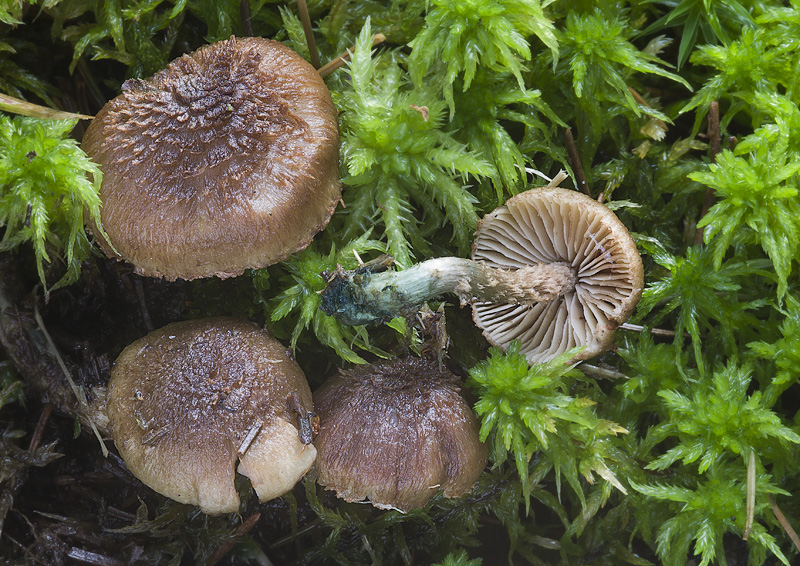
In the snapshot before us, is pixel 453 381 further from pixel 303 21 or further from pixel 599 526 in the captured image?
pixel 303 21

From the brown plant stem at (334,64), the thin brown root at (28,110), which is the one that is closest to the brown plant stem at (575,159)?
the brown plant stem at (334,64)

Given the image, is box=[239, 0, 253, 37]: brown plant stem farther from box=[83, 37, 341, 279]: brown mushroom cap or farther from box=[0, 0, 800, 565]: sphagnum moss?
box=[83, 37, 341, 279]: brown mushroom cap

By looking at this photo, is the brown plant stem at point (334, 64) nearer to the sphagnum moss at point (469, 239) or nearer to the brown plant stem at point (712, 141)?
the sphagnum moss at point (469, 239)

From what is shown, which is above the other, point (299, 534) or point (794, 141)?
point (794, 141)

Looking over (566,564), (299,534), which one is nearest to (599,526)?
(566,564)

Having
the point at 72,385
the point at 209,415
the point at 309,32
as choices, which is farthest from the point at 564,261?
the point at 72,385

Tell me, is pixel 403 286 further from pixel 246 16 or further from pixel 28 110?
pixel 28 110

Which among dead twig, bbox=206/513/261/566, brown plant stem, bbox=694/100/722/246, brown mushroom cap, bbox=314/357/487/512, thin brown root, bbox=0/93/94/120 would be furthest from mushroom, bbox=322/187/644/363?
thin brown root, bbox=0/93/94/120
